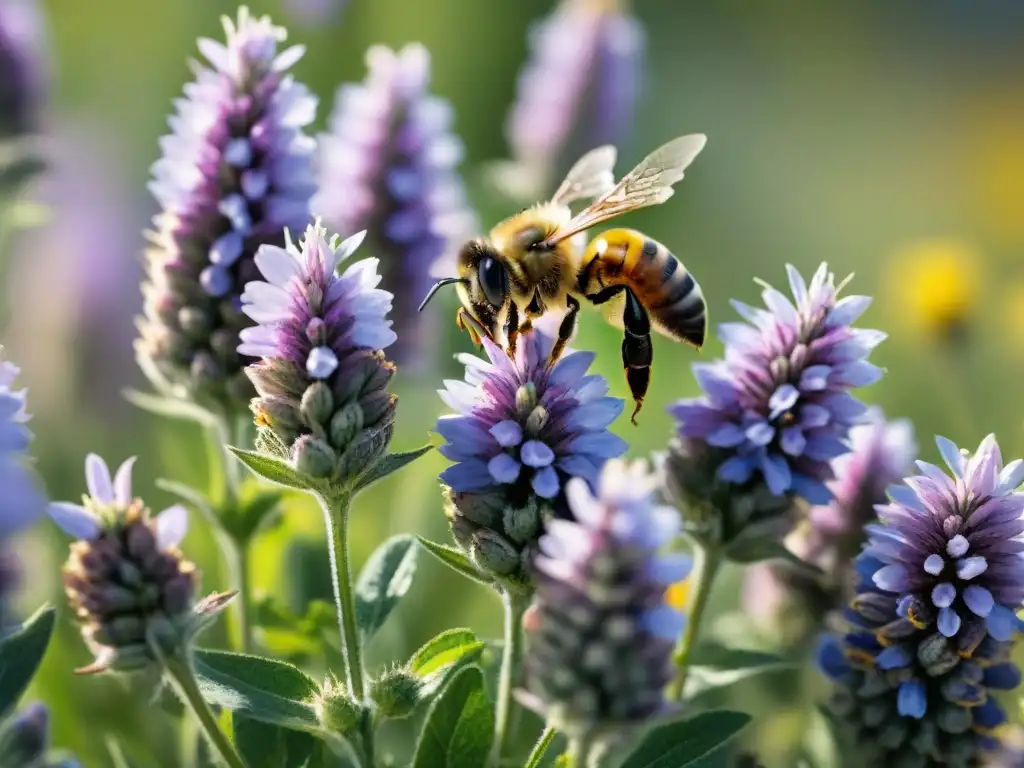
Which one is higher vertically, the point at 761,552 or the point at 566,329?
the point at 566,329

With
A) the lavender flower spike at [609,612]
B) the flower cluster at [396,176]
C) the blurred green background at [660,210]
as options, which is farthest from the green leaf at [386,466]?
the flower cluster at [396,176]

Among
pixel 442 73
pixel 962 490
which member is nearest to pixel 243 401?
pixel 962 490

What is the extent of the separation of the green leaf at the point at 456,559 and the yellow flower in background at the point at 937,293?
2639 millimetres

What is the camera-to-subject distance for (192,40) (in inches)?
174

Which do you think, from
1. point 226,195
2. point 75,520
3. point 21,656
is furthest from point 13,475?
point 226,195

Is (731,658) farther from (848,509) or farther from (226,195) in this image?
(226,195)

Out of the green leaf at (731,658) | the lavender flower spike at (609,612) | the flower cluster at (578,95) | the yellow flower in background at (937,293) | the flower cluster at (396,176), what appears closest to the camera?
the lavender flower spike at (609,612)

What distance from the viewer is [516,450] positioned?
1.42 meters

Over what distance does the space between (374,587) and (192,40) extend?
3.28m

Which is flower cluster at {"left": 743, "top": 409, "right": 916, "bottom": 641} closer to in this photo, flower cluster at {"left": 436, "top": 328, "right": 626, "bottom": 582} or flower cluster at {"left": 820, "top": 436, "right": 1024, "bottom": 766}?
flower cluster at {"left": 820, "top": 436, "right": 1024, "bottom": 766}

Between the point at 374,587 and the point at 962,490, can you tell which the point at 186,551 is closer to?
the point at 374,587

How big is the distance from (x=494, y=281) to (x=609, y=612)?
85 centimetres

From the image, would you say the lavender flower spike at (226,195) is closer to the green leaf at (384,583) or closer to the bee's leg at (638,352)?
the green leaf at (384,583)

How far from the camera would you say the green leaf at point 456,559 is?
1.47 m
